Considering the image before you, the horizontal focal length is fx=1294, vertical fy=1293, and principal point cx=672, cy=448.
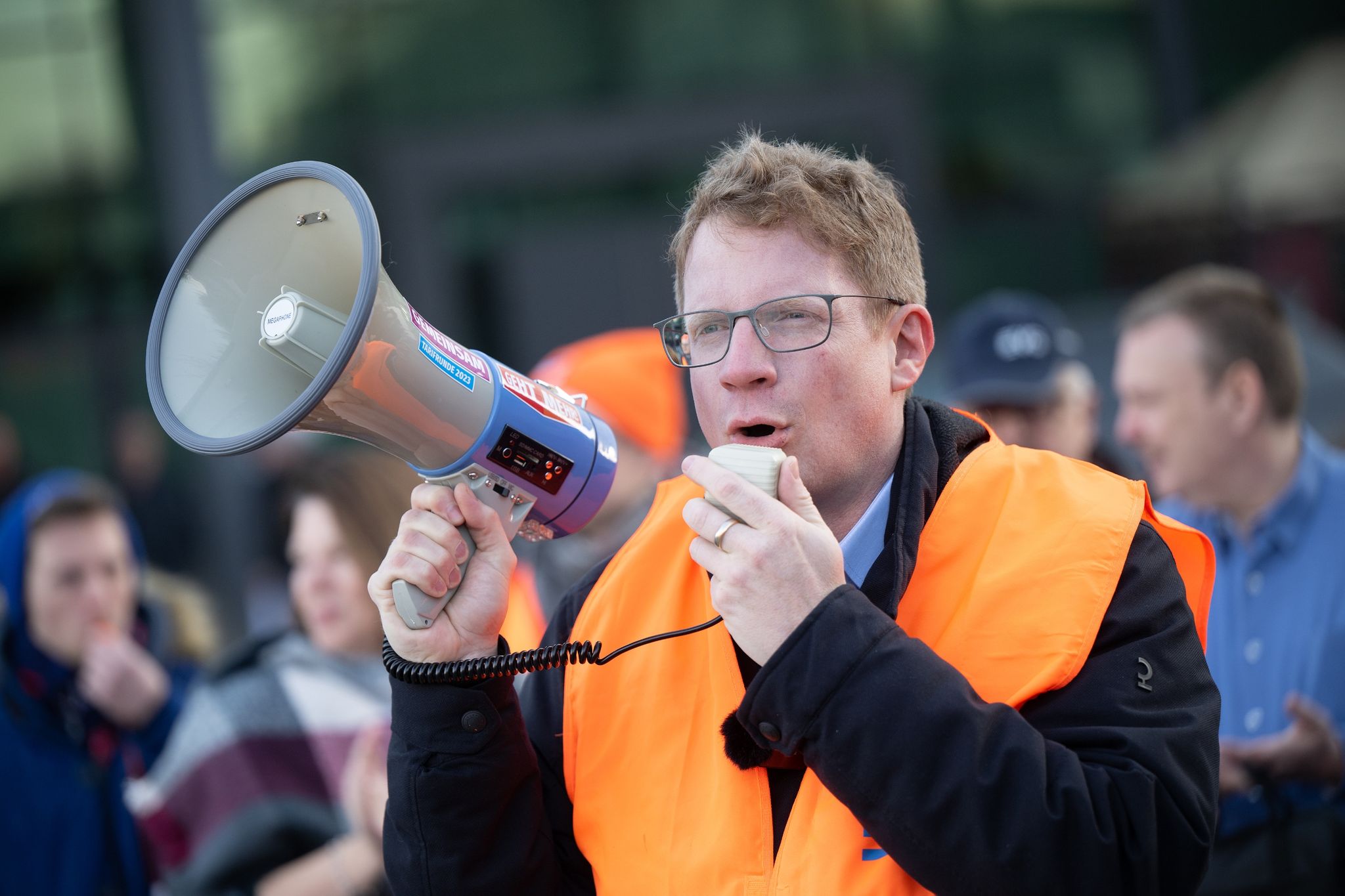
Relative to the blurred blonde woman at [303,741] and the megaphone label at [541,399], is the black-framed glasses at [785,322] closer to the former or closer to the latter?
the megaphone label at [541,399]

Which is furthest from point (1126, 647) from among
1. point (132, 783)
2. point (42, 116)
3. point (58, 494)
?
point (42, 116)

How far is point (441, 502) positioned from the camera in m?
1.92

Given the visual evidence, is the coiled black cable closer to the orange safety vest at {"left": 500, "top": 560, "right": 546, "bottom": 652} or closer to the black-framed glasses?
the black-framed glasses

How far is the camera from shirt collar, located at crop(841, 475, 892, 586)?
75.0 inches

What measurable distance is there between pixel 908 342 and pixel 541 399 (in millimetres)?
579

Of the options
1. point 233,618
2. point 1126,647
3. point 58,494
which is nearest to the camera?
point 1126,647

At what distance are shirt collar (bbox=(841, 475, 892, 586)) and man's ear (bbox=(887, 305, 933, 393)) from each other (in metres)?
0.18

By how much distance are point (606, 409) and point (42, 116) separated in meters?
8.41

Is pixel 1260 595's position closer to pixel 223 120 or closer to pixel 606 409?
pixel 606 409

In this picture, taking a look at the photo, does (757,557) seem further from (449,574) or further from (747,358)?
(449,574)

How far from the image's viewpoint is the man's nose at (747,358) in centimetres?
180

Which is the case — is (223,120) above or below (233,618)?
above

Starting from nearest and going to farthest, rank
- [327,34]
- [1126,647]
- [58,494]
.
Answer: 1. [1126,647]
2. [58,494]
3. [327,34]

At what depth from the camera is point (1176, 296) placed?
141 inches
